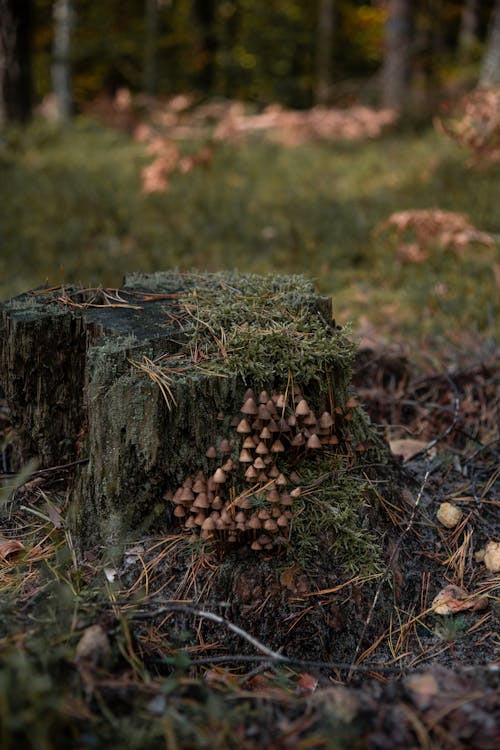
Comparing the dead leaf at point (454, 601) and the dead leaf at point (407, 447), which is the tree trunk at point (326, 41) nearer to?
the dead leaf at point (407, 447)

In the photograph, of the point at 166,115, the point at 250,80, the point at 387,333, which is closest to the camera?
the point at 387,333

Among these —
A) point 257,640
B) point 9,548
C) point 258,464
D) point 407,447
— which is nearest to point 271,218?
point 407,447

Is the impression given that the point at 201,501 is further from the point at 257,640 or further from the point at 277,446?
the point at 257,640

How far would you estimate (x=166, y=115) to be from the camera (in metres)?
13.8

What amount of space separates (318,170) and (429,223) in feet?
11.9

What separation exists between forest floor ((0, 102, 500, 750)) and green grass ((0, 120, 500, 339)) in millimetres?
37

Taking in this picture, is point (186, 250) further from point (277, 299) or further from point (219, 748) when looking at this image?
point (219, 748)

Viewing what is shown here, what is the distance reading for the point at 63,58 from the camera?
14.4 metres

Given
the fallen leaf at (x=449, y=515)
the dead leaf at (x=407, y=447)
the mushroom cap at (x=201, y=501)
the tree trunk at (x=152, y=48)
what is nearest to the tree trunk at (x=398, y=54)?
the tree trunk at (x=152, y=48)

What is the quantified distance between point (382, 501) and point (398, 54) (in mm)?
12470

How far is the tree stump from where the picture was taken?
8.44ft

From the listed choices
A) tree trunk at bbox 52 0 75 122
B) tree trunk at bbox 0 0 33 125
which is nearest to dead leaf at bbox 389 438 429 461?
tree trunk at bbox 0 0 33 125

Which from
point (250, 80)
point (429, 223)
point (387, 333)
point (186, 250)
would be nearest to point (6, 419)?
point (387, 333)

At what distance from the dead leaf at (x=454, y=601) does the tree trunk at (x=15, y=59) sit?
11946 mm
